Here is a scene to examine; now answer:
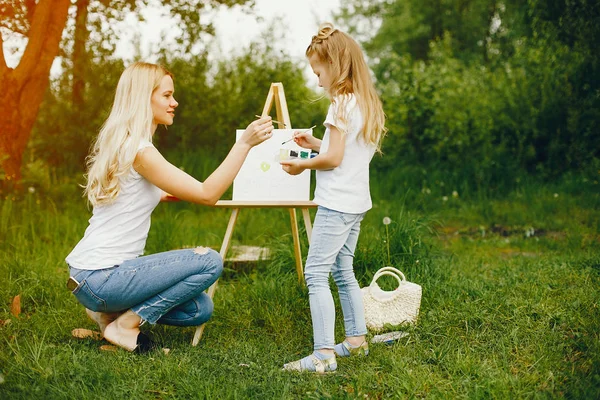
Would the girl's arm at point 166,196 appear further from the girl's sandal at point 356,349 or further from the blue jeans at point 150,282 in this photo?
the girl's sandal at point 356,349

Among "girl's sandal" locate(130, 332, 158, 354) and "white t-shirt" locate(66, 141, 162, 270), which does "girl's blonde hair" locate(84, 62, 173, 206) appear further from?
"girl's sandal" locate(130, 332, 158, 354)

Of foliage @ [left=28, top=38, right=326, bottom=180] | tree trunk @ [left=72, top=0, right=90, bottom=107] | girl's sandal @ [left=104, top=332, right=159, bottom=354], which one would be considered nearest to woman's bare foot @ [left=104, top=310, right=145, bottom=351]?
Result: girl's sandal @ [left=104, top=332, right=159, bottom=354]

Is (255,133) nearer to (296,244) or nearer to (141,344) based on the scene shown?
(296,244)

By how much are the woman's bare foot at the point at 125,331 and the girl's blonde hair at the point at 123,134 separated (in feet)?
1.80

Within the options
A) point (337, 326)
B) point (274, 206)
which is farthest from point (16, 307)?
point (337, 326)

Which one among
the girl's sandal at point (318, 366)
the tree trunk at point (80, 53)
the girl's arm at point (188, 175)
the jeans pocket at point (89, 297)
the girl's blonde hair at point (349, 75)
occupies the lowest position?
the girl's sandal at point (318, 366)

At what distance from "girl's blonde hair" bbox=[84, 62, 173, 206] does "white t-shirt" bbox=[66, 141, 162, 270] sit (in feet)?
0.16

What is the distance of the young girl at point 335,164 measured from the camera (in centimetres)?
279

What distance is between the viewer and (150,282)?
288 cm

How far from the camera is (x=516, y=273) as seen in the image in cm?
420

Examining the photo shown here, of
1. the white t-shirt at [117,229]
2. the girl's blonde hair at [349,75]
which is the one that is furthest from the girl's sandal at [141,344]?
the girl's blonde hair at [349,75]

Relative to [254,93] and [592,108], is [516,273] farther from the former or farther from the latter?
[254,93]

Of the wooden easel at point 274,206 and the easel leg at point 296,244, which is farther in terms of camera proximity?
the easel leg at point 296,244

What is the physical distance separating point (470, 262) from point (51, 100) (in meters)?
5.07
